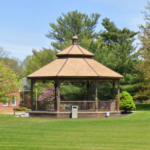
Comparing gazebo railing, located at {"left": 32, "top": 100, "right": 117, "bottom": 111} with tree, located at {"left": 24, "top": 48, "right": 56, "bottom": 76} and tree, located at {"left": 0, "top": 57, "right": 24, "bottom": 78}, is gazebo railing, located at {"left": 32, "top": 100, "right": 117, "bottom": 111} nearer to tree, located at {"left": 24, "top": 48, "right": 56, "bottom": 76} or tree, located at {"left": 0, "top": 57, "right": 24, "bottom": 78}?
tree, located at {"left": 24, "top": 48, "right": 56, "bottom": 76}

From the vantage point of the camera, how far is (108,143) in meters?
16.7

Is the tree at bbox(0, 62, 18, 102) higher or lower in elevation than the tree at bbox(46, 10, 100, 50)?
lower

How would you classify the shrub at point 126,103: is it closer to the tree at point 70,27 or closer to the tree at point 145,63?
the tree at point 145,63

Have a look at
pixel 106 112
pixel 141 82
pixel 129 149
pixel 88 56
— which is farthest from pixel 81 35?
pixel 129 149

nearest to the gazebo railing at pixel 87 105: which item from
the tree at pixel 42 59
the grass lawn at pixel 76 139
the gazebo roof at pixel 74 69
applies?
the gazebo roof at pixel 74 69

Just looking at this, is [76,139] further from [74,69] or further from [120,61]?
[120,61]

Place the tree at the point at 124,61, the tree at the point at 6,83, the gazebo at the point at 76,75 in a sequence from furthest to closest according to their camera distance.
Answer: the tree at the point at 124,61 → the tree at the point at 6,83 → the gazebo at the point at 76,75

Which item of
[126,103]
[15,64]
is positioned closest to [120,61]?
[126,103]

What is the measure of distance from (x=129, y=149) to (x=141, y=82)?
1249 inches

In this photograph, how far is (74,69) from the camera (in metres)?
33.2

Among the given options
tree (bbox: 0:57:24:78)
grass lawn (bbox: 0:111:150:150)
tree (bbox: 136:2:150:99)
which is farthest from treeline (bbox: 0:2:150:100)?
tree (bbox: 0:57:24:78)

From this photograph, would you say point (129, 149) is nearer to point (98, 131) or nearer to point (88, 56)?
point (98, 131)

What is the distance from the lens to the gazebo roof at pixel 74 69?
106 ft

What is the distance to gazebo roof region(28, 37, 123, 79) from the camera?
32.3 m
